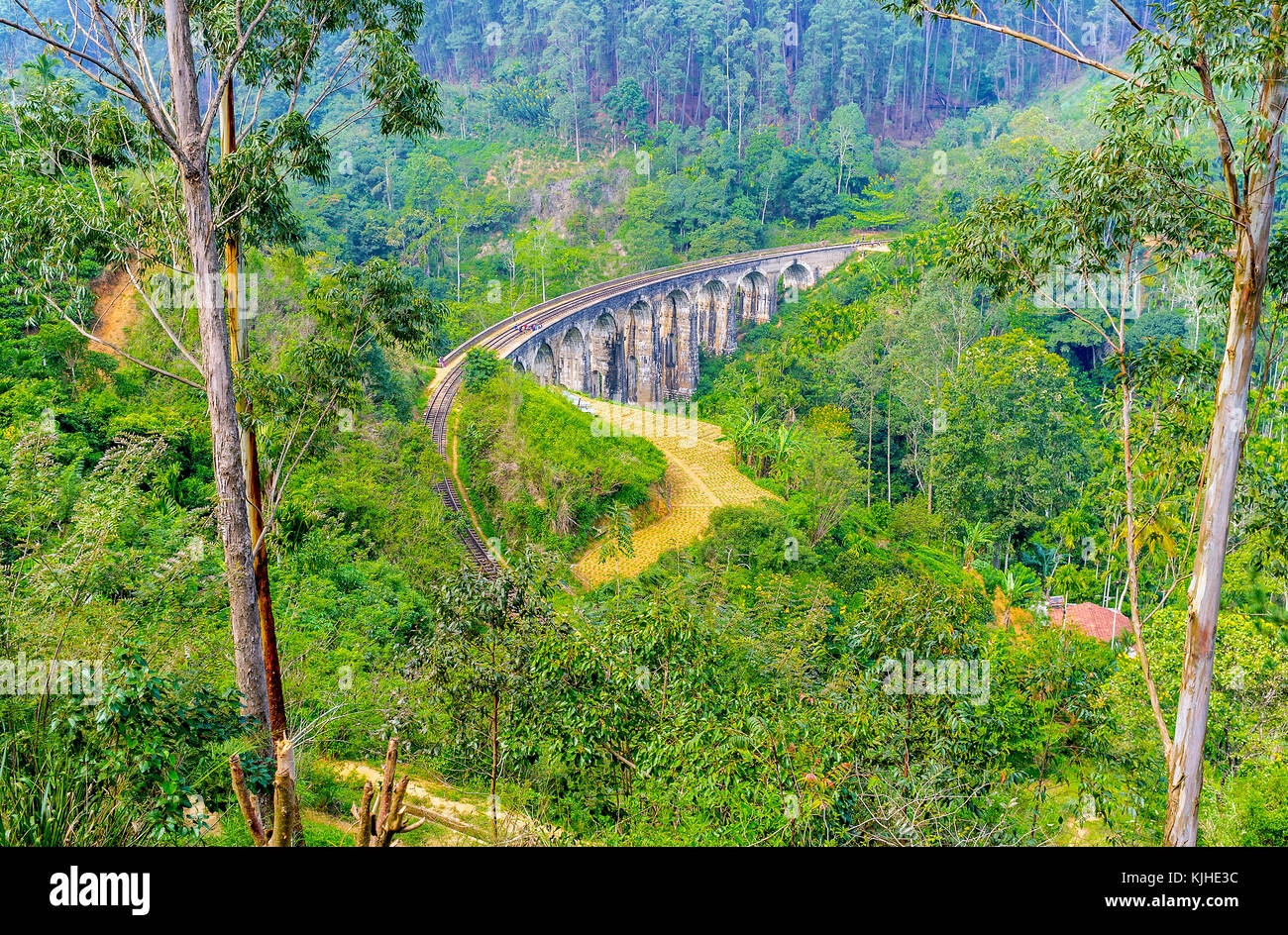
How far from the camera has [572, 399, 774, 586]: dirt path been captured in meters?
19.3

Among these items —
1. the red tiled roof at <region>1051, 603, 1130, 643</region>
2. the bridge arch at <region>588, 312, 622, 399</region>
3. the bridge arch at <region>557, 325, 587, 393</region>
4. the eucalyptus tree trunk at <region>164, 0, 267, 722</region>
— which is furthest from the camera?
the bridge arch at <region>588, 312, 622, 399</region>

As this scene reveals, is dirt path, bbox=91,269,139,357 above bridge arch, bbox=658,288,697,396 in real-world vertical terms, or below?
below

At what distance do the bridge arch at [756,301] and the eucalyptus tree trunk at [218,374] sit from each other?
152ft

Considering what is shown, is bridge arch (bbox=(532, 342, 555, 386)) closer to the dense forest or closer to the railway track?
the railway track

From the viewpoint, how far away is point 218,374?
6.44 metres

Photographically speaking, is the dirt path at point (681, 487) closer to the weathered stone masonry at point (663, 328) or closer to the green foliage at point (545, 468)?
the green foliage at point (545, 468)

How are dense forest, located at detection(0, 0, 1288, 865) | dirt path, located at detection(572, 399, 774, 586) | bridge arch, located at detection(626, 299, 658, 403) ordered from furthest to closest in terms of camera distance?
bridge arch, located at detection(626, 299, 658, 403) → dirt path, located at detection(572, 399, 774, 586) → dense forest, located at detection(0, 0, 1288, 865)

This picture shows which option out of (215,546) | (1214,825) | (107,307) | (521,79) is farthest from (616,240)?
(1214,825)

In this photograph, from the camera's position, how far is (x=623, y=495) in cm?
2091

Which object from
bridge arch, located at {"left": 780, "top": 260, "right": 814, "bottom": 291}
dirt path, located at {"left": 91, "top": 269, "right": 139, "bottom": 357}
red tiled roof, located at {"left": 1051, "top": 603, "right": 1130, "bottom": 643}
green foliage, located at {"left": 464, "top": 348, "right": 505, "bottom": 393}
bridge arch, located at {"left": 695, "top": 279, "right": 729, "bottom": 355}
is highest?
bridge arch, located at {"left": 780, "top": 260, "right": 814, "bottom": 291}

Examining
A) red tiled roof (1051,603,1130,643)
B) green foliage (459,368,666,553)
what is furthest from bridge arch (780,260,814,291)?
red tiled roof (1051,603,1130,643)

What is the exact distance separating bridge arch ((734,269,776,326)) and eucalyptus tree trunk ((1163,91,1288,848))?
4645 centimetres

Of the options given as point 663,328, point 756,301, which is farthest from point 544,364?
point 756,301

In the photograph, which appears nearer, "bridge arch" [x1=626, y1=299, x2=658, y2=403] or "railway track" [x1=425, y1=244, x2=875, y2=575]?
"railway track" [x1=425, y1=244, x2=875, y2=575]
